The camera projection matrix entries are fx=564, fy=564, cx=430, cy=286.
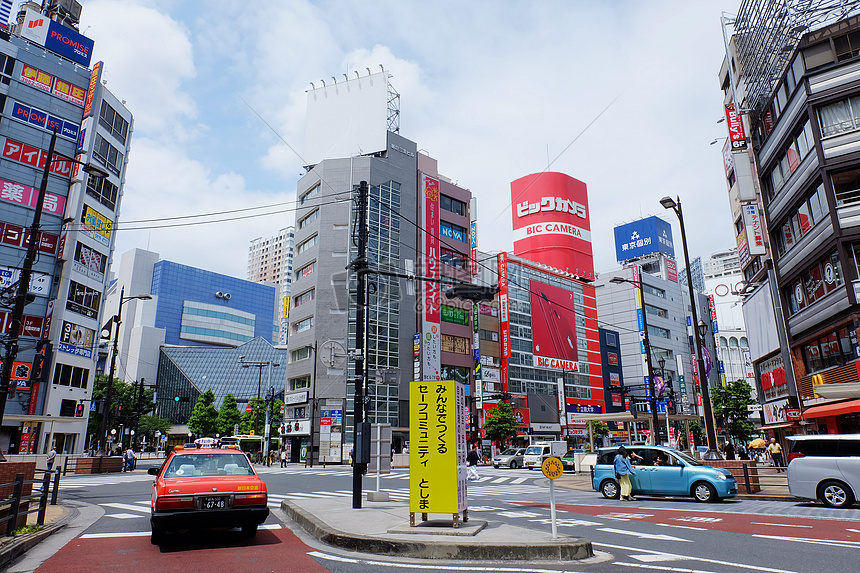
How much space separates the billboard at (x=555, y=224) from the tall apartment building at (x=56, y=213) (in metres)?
65.7

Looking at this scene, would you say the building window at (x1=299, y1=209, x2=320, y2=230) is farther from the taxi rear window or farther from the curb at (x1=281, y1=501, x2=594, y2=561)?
the curb at (x1=281, y1=501, x2=594, y2=561)

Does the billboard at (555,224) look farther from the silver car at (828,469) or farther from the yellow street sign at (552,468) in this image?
the yellow street sign at (552,468)

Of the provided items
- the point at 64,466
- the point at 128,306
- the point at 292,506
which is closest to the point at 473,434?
the point at 64,466

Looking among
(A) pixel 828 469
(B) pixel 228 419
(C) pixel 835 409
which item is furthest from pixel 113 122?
(C) pixel 835 409

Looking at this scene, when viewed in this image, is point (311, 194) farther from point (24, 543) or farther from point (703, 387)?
point (24, 543)

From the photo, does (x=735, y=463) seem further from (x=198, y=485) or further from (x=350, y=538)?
(x=198, y=485)

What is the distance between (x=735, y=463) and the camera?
18.8 meters

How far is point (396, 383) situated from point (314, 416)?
8852 mm

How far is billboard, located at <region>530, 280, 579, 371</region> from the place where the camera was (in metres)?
78.6

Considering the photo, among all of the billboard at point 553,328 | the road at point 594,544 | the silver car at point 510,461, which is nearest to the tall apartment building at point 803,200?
the road at point 594,544

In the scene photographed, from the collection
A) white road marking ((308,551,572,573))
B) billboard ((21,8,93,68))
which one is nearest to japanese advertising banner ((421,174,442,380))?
billboard ((21,8,93,68))

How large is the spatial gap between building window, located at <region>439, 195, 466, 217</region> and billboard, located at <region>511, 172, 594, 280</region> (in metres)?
29.0

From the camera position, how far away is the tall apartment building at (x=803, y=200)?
2569 centimetres

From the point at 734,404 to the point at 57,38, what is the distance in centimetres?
6518
